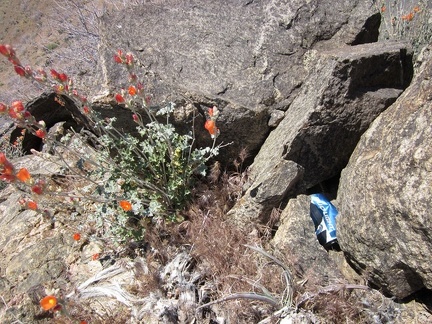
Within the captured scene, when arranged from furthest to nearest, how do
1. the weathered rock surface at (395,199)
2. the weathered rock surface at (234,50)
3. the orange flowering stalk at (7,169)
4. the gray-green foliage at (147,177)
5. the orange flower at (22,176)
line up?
the weathered rock surface at (234,50)
the gray-green foliage at (147,177)
the orange flower at (22,176)
the orange flowering stalk at (7,169)
the weathered rock surface at (395,199)

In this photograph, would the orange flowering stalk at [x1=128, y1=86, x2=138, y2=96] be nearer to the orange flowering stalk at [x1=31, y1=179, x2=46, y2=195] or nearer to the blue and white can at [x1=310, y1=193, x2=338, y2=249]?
the orange flowering stalk at [x1=31, y1=179, x2=46, y2=195]

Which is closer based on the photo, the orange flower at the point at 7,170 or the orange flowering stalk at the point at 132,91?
the orange flower at the point at 7,170

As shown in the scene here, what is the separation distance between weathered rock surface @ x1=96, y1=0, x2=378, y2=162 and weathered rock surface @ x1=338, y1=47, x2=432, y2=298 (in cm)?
99

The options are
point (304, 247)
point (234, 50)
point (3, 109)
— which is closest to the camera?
point (3, 109)

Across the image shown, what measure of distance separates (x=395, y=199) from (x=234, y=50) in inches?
76.5

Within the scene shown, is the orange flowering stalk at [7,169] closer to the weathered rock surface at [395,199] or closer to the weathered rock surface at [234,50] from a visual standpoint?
the weathered rock surface at [234,50]

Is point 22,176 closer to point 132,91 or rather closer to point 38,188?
point 38,188

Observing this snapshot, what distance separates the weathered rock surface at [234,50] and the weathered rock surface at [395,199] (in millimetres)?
990

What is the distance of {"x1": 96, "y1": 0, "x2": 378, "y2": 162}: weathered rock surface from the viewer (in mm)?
3229

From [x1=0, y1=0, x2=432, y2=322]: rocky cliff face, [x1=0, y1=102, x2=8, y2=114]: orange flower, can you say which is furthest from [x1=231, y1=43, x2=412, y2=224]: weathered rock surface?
[x1=0, y1=102, x2=8, y2=114]: orange flower

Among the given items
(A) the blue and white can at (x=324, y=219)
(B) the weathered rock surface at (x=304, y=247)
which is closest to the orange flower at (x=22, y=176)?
(B) the weathered rock surface at (x=304, y=247)

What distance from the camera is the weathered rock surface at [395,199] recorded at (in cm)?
194

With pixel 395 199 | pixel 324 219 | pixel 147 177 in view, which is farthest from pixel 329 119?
pixel 147 177

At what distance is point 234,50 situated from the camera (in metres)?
3.41
